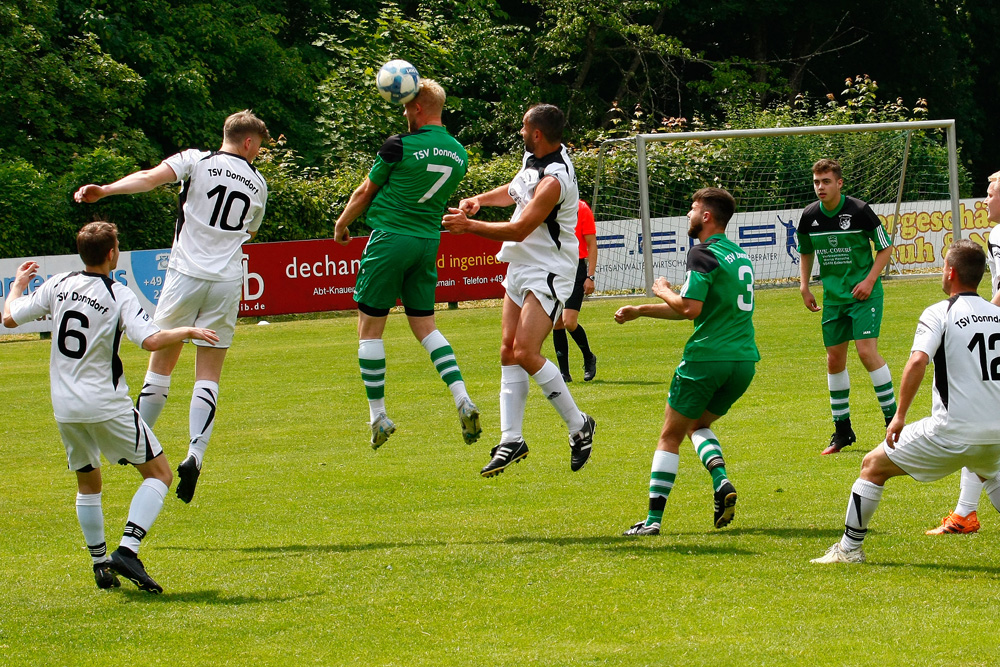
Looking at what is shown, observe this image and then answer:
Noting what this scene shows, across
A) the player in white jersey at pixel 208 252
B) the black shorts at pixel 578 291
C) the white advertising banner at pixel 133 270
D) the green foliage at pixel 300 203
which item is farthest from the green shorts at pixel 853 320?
the green foliage at pixel 300 203

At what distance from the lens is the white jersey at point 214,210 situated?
776 cm

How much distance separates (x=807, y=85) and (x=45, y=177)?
2891 cm

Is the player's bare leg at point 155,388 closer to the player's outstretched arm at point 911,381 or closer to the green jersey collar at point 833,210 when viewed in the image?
the player's outstretched arm at point 911,381

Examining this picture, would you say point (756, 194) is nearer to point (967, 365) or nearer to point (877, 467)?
point (877, 467)

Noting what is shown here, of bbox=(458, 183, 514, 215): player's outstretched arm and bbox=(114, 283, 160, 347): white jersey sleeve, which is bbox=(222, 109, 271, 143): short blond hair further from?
bbox=(114, 283, 160, 347): white jersey sleeve

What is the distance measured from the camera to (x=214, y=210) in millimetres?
7844

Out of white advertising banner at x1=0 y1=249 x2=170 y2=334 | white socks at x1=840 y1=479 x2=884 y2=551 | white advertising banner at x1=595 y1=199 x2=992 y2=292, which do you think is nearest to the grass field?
white socks at x1=840 y1=479 x2=884 y2=551

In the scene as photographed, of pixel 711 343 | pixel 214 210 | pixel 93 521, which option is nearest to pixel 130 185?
pixel 214 210

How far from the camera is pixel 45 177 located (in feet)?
84.7

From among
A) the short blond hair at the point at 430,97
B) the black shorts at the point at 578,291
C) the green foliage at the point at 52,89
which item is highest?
the green foliage at the point at 52,89

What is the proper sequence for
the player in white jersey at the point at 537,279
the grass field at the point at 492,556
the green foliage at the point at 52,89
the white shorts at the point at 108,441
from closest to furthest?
the grass field at the point at 492,556 < the white shorts at the point at 108,441 < the player in white jersey at the point at 537,279 < the green foliage at the point at 52,89

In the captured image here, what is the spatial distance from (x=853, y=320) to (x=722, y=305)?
3396mm

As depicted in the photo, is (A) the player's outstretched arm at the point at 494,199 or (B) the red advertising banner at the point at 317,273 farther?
(B) the red advertising banner at the point at 317,273

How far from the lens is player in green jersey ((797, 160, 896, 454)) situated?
958 centimetres
